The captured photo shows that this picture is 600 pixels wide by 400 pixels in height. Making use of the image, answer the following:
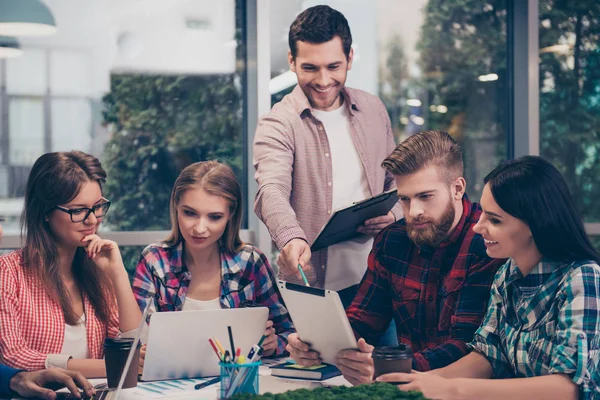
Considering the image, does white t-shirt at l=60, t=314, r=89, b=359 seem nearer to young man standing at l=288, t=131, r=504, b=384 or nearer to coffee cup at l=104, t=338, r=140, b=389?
coffee cup at l=104, t=338, r=140, b=389

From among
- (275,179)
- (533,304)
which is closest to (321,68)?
(275,179)

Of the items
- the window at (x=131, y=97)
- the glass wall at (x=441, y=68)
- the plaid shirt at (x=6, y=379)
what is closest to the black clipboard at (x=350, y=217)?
the plaid shirt at (x=6, y=379)

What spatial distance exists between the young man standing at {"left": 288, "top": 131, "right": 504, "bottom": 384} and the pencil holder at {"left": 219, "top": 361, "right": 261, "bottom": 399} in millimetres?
351

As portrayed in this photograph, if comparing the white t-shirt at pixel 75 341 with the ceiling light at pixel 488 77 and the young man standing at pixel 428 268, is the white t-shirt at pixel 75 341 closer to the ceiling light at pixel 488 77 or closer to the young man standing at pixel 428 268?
the young man standing at pixel 428 268

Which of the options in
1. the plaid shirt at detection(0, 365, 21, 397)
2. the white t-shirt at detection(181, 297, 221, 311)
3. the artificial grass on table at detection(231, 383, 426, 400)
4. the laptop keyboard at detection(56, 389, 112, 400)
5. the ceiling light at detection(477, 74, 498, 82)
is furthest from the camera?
the ceiling light at detection(477, 74, 498, 82)

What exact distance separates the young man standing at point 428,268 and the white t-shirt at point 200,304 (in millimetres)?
447

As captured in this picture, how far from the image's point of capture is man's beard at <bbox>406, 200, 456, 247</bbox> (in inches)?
89.4

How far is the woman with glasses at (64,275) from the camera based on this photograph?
2359mm

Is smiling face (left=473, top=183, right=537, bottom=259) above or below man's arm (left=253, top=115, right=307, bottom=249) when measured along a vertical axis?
below

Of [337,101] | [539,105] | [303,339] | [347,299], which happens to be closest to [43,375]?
[303,339]

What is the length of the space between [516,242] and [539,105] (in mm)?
2511

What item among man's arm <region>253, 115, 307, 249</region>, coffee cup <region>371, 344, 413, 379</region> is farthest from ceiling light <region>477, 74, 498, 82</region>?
coffee cup <region>371, 344, 413, 379</region>

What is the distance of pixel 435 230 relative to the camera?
227cm

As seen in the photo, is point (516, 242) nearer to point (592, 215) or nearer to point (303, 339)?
point (303, 339)
